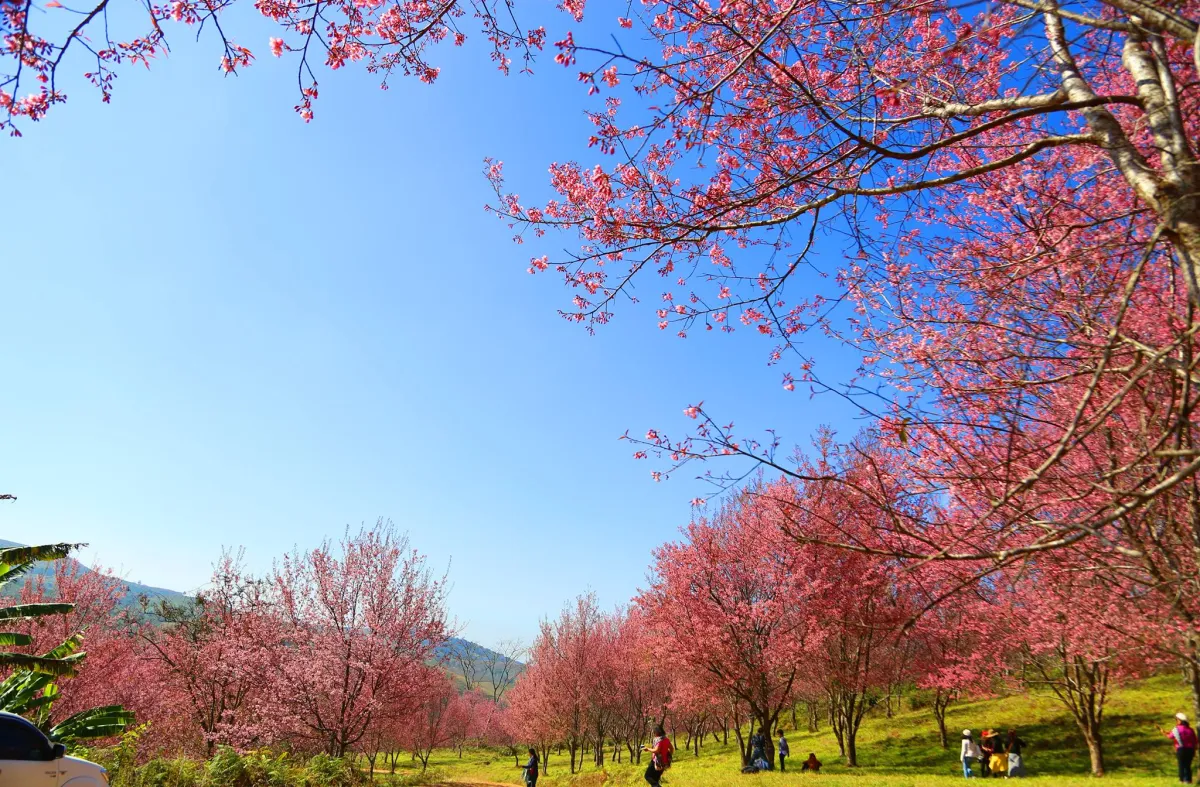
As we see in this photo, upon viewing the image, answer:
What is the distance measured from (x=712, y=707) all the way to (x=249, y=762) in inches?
731

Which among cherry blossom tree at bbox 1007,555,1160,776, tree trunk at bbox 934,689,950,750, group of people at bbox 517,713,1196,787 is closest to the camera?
cherry blossom tree at bbox 1007,555,1160,776

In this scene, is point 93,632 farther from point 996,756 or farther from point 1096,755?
point 1096,755

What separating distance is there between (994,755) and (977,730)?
755 cm

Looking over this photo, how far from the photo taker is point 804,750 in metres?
25.8

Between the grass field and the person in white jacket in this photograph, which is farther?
the person in white jacket

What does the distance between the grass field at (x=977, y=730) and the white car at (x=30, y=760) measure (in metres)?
13.7

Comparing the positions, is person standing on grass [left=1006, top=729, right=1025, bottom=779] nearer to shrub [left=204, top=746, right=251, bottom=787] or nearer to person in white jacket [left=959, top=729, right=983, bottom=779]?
person in white jacket [left=959, top=729, right=983, bottom=779]

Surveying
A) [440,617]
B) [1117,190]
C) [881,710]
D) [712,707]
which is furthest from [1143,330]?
[881,710]

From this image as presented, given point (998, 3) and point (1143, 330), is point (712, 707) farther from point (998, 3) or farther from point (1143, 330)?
point (998, 3)

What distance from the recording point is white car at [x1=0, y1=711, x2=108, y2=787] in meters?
7.07

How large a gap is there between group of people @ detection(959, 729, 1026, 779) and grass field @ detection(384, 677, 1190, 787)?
0.62m

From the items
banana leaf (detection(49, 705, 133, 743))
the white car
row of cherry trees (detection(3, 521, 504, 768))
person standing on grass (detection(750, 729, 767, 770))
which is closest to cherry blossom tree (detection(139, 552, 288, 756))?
row of cherry trees (detection(3, 521, 504, 768))

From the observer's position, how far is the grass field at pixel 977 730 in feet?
51.2

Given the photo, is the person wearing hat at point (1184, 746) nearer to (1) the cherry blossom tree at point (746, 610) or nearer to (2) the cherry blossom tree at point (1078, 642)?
(2) the cherry blossom tree at point (1078, 642)
